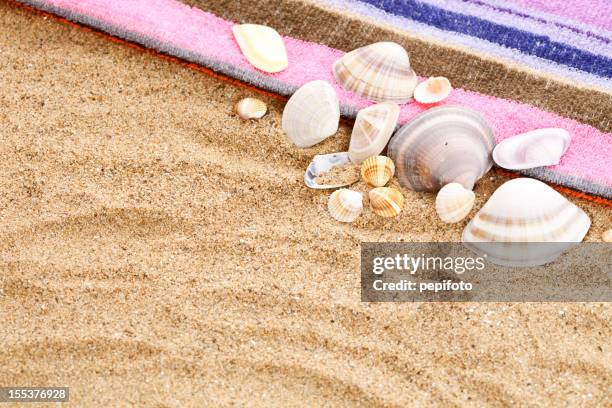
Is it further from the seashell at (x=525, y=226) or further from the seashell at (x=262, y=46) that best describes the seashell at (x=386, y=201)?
the seashell at (x=262, y=46)

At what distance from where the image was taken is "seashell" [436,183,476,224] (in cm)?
154

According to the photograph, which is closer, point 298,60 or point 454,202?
point 454,202

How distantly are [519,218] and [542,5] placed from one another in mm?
680

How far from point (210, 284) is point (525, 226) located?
0.73 metres

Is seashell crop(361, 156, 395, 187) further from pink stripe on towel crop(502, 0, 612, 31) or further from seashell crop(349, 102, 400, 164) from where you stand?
pink stripe on towel crop(502, 0, 612, 31)

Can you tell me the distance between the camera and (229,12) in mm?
1826

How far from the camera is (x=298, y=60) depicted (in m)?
1.76

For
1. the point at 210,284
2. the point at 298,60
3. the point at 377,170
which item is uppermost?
the point at 298,60

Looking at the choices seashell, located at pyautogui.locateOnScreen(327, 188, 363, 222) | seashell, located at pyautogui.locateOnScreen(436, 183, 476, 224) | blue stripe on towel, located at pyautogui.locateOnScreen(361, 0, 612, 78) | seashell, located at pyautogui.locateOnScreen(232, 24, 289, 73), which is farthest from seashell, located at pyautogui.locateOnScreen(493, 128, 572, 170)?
seashell, located at pyautogui.locateOnScreen(232, 24, 289, 73)

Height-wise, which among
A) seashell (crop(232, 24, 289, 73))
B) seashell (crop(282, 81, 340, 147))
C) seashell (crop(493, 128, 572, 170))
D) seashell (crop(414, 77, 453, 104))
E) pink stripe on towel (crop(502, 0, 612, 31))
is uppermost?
pink stripe on towel (crop(502, 0, 612, 31))

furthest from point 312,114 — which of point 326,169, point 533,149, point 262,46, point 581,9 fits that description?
point 581,9

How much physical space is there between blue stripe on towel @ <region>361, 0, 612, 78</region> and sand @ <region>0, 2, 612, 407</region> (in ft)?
1.28

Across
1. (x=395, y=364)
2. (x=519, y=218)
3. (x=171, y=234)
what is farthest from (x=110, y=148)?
(x=519, y=218)

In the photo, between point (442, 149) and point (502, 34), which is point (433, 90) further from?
point (502, 34)
